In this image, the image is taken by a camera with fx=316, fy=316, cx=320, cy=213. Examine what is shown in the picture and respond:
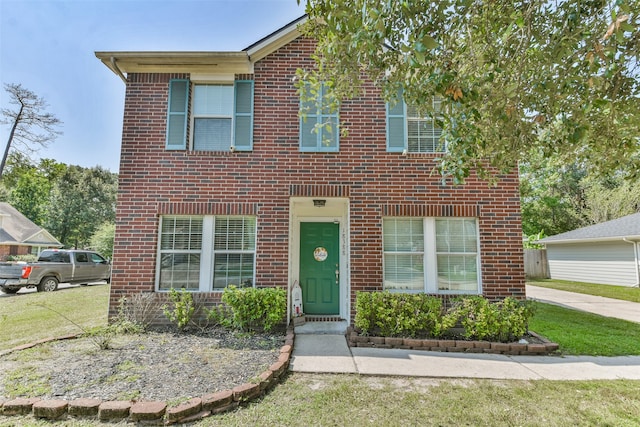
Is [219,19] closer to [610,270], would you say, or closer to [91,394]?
[91,394]

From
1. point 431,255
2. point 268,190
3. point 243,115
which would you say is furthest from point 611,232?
point 243,115

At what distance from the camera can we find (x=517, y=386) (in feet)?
13.3

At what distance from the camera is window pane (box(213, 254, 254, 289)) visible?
6395 mm

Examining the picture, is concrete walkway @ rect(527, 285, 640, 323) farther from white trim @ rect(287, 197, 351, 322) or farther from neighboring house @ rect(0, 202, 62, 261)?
neighboring house @ rect(0, 202, 62, 261)

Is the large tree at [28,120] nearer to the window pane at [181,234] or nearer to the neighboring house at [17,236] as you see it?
the neighboring house at [17,236]

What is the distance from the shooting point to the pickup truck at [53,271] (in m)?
12.3

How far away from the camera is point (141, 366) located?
4387mm

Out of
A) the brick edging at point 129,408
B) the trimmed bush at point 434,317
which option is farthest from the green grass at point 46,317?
the trimmed bush at point 434,317

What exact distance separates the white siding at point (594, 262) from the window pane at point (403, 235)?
1437cm

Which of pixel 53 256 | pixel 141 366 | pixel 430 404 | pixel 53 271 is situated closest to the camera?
pixel 430 404

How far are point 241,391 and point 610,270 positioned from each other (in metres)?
19.1

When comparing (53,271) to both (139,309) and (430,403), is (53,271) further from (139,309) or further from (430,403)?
(430,403)

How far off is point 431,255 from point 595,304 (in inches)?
337

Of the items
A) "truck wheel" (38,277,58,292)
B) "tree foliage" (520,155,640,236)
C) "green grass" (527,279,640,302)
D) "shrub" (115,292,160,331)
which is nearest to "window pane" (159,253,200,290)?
"shrub" (115,292,160,331)
